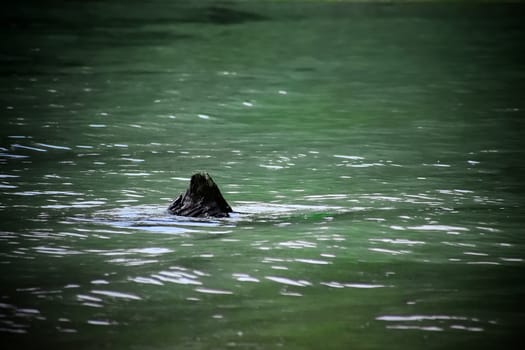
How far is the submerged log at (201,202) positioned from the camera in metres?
12.2

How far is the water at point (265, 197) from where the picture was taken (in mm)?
9062

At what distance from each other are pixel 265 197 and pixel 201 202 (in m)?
1.69

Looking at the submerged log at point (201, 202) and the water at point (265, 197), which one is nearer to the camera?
the water at point (265, 197)

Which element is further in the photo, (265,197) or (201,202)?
(265,197)

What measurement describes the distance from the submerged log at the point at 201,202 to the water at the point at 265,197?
213 millimetres

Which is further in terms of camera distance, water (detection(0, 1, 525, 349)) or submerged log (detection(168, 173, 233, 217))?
submerged log (detection(168, 173, 233, 217))

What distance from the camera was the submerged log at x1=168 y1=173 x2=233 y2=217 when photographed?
1223cm

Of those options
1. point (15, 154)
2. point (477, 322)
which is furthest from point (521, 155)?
point (477, 322)

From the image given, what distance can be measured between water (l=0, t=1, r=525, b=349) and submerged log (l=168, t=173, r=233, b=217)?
213mm

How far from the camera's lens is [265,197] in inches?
553

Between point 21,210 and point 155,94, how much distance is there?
38.2 feet

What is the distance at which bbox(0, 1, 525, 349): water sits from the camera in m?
9.06

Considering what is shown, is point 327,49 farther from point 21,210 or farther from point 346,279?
point 346,279

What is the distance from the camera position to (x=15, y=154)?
17.3m
